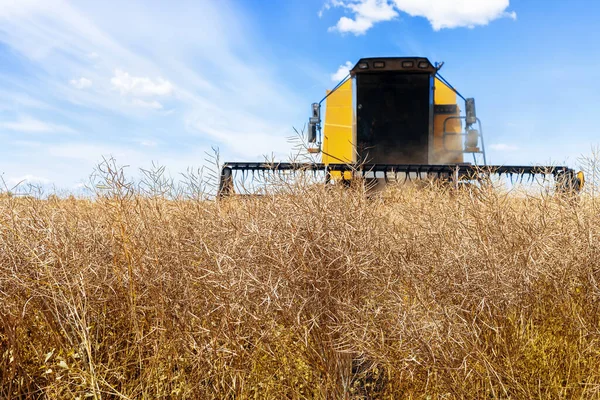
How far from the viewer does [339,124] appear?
30.5 feet

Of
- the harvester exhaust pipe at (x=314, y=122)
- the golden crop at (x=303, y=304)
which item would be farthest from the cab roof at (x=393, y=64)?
the golden crop at (x=303, y=304)

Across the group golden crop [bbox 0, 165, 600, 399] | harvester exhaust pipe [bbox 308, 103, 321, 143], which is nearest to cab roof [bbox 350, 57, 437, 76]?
harvester exhaust pipe [bbox 308, 103, 321, 143]

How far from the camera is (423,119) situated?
27.3ft

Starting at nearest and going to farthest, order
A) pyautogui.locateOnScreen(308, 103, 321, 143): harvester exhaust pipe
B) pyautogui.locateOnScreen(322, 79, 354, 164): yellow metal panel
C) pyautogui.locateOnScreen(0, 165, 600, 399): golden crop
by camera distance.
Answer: pyautogui.locateOnScreen(0, 165, 600, 399): golden crop → pyautogui.locateOnScreen(308, 103, 321, 143): harvester exhaust pipe → pyautogui.locateOnScreen(322, 79, 354, 164): yellow metal panel

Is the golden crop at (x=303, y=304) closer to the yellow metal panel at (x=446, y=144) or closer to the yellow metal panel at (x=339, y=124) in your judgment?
the yellow metal panel at (x=446, y=144)

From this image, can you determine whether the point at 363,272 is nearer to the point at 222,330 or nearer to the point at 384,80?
the point at 222,330

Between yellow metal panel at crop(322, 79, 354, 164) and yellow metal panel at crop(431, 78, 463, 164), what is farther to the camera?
yellow metal panel at crop(322, 79, 354, 164)

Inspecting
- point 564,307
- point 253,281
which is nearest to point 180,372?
point 253,281

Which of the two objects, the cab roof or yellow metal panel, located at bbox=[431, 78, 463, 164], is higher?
the cab roof

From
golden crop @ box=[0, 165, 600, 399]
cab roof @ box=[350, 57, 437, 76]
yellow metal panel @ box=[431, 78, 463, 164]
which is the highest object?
→ cab roof @ box=[350, 57, 437, 76]

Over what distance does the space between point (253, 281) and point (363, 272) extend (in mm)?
503

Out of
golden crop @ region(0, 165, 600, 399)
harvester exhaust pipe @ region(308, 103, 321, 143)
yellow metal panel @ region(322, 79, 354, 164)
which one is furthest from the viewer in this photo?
yellow metal panel @ region(322, 79, 354, 164)

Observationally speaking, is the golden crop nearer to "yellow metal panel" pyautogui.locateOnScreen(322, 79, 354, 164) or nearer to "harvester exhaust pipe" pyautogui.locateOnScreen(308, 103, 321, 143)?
"harvester exhaust pipe" pyautogui.locateOnScreen(308, 103, 321, 143)

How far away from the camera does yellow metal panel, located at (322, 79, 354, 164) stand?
29.8 feet
